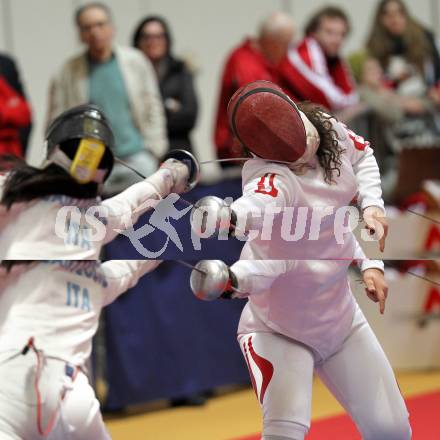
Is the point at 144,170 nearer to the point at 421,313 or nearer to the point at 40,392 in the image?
the point at 40,392

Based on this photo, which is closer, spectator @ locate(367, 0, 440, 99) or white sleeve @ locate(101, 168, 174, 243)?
white sleeve @ locate(101, 168, 174, 243)

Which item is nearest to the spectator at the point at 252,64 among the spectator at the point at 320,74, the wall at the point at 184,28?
the spectator at the point at 320,74

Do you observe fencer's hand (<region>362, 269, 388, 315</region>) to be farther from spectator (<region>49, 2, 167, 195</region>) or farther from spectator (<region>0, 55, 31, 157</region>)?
spectator (<region>0, 55, 31, 157</region>)

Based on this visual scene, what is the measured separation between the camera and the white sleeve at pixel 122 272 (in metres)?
2.58

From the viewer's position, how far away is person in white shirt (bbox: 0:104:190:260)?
Result: 2533 mm

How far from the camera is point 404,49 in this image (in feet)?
18.1

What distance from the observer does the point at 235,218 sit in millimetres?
2246

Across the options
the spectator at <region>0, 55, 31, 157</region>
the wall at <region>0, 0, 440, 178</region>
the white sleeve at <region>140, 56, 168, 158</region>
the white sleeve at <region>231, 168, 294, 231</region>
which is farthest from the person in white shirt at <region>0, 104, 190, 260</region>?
the wall at <region>0, 0, 440, 178</region>

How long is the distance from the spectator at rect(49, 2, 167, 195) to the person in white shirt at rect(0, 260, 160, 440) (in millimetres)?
673

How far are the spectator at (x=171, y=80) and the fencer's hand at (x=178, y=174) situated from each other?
2096 millimetres

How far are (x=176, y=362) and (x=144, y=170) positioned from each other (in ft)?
4.42

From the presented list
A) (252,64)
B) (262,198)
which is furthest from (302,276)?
(252,64)

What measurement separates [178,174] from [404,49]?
324 centimetres

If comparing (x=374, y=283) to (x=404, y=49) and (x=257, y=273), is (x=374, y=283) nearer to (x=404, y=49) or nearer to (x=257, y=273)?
(x=257, y=273)
